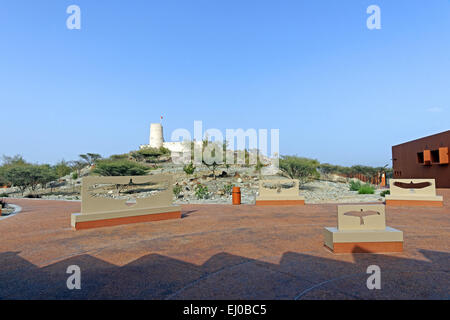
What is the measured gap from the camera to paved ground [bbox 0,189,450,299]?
3406 millimetres

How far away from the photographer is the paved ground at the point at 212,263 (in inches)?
134

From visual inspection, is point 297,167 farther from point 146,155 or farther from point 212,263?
point 146,155

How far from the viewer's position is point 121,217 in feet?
26.9

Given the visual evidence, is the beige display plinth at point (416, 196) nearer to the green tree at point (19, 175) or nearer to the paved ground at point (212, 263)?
the paved ground at point (212, 263)

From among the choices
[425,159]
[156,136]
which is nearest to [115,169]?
[425,159]

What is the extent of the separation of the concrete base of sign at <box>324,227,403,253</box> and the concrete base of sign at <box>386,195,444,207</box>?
7951 millimetres

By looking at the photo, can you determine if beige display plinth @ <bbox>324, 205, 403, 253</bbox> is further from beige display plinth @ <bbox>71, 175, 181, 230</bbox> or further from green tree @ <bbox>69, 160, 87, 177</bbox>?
green tree @ <bbox>69, 160, 87, 177</bbox>

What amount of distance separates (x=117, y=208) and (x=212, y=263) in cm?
482

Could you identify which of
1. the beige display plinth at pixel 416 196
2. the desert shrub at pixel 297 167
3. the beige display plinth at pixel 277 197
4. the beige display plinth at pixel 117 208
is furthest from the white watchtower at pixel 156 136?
the beige display plinth at pixel 117 208

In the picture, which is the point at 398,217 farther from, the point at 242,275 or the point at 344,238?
the point at 242,275

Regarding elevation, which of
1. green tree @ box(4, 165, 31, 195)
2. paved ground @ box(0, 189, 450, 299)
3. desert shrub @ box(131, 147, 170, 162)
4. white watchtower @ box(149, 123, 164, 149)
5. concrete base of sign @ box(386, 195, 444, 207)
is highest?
white watchtower @ box(149, 123, 164, 149)

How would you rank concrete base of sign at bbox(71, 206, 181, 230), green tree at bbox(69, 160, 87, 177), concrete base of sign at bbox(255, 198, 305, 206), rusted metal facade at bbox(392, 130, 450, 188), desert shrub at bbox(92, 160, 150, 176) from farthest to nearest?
green tree at bbox(69, 160, 87, 177) < desert shrub at bbox(92, 160, 150, 176) < rusted metal facade at bbox(392, 130, 450, 188) < concrete base of sign at bbox(255, 198, 305, 206) < concrete base of sign at bbox(71, 206, 181, 230)

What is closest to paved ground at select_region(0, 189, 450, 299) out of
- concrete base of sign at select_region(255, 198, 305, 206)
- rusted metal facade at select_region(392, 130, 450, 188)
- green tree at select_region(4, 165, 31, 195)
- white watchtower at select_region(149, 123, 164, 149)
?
concrete base of sign at select_region(255, 198, 305, 206)

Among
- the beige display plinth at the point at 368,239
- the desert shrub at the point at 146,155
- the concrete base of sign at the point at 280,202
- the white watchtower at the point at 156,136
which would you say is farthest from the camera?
the white watchtower at the point at 156,136
